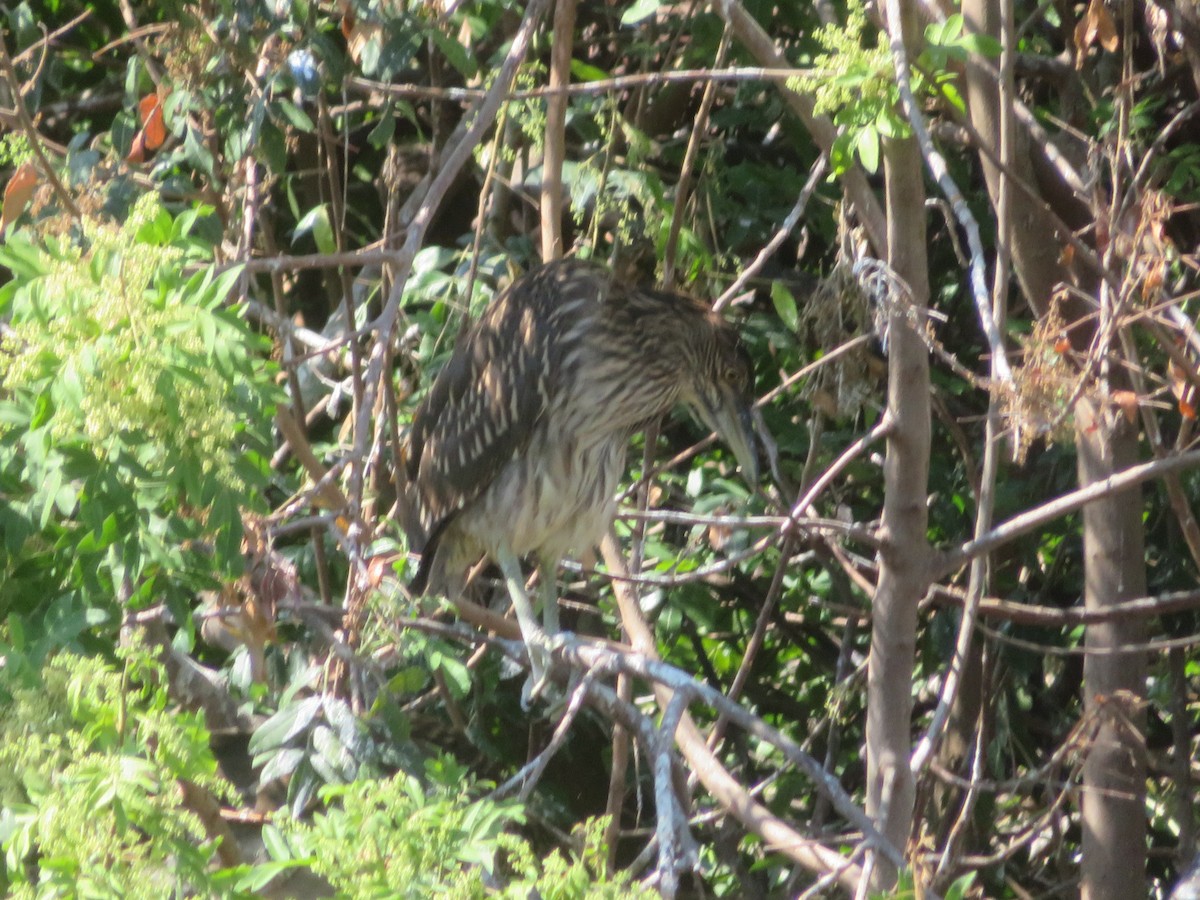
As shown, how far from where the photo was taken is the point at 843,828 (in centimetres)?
370

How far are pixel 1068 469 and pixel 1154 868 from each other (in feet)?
3.50

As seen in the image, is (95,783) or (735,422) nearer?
(95,783)

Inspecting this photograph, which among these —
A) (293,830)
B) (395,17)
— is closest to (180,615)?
(293,830)

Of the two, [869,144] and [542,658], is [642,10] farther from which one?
[542,658]

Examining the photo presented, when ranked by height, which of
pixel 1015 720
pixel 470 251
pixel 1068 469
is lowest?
pixel 1015 720

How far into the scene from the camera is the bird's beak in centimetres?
342

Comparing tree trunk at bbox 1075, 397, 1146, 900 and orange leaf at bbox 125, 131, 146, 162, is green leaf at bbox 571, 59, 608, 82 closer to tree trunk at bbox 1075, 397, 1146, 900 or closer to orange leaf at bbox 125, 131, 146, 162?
orange leaf at bbox 125, 131, 146, 162

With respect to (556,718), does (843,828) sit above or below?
below

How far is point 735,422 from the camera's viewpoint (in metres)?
3.57

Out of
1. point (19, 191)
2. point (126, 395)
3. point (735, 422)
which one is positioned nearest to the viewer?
point (126, 395)

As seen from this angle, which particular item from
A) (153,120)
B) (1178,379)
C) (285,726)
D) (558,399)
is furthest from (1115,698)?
(153,120)

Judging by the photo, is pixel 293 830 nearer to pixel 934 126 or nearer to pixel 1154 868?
pixel 934 126

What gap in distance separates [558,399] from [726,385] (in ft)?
1.37

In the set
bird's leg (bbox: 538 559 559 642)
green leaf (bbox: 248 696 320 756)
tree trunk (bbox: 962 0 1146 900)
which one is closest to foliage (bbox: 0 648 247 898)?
green leaf (bbox: 248 696 320 756)
